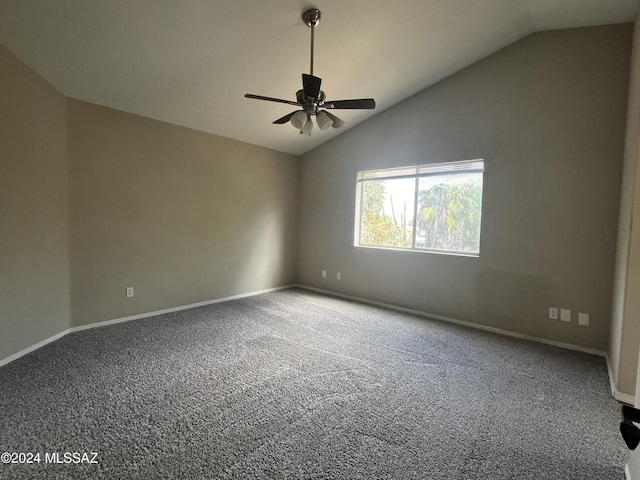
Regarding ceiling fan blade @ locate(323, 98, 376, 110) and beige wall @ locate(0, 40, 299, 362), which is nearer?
ceiling fan blade @ locate(323, 98, 376, 110)

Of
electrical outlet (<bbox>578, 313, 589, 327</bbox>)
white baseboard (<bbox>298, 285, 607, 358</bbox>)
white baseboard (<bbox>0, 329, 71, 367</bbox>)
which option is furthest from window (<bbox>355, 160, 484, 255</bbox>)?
white baseboard (<bbox>0, 329, 71, 367</bbox>)

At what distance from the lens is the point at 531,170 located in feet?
10.5

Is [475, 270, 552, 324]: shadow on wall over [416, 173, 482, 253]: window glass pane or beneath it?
beneath

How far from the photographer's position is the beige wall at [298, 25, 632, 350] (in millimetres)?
2854

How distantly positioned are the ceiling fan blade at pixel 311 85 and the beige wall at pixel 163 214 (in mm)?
2505

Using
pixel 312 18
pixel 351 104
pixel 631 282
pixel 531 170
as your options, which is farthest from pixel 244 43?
pixel 631 282

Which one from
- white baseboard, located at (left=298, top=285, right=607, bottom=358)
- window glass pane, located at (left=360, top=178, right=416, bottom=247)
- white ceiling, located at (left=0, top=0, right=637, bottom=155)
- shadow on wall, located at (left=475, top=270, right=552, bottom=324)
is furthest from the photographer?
window glass pane, located at (left=360, top=178, right=416, bottom=247)

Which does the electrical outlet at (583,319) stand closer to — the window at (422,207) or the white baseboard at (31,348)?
the window at (422,207)

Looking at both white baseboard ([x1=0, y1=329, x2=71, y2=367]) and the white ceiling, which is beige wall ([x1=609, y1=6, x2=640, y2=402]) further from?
white baseboard ([x1=0, y1=329, x2=71, y2=367])

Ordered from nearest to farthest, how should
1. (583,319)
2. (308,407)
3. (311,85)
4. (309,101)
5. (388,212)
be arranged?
(308,407) < (311,85) < (309,101) < (583,319) < (388,212)

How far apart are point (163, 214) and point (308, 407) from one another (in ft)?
10.6

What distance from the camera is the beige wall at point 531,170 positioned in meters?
2.85

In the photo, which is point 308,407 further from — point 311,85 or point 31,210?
point 31,210

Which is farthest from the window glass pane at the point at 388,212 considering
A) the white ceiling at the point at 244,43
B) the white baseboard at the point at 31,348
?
the white baseboard at the point at 31,348
